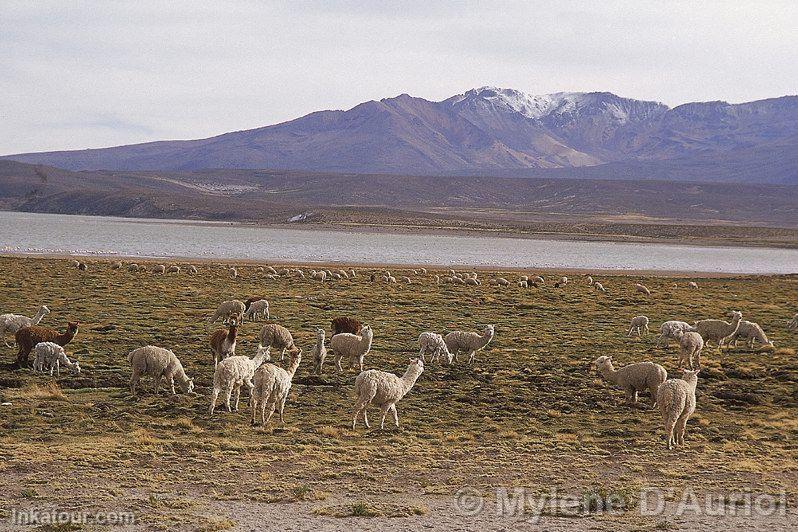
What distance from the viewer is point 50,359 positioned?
15.7 meters

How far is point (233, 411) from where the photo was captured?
44.3ft

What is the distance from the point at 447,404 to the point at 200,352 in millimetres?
6757

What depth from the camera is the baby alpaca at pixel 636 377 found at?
48.6ft

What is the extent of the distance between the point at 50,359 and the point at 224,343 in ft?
11.2

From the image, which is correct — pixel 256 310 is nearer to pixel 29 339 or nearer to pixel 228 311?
pixel 228 311

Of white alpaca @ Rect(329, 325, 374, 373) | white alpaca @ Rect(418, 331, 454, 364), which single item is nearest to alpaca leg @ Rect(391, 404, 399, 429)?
white alpaca @ Rect(329, 325, 374, 373)

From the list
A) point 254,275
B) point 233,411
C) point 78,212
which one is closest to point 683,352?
point 233,411

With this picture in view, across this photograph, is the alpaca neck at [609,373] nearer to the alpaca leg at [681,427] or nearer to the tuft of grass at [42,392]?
the alpaca leg at [681,427]

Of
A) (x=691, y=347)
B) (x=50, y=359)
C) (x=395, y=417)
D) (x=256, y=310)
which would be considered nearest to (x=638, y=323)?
(x=691, y=347)

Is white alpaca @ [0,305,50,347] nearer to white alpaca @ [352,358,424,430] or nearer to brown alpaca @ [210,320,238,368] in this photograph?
brown alpaca @ [210,320,238,368]

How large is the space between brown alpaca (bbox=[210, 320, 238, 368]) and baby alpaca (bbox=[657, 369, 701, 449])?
8190mm

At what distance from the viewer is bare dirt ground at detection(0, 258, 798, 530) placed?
30.3ft

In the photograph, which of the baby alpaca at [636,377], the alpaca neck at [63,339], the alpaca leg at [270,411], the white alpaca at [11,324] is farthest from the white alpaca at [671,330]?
the white alpaca at [11,324]

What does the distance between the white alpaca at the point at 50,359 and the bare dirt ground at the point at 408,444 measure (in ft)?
0.75
